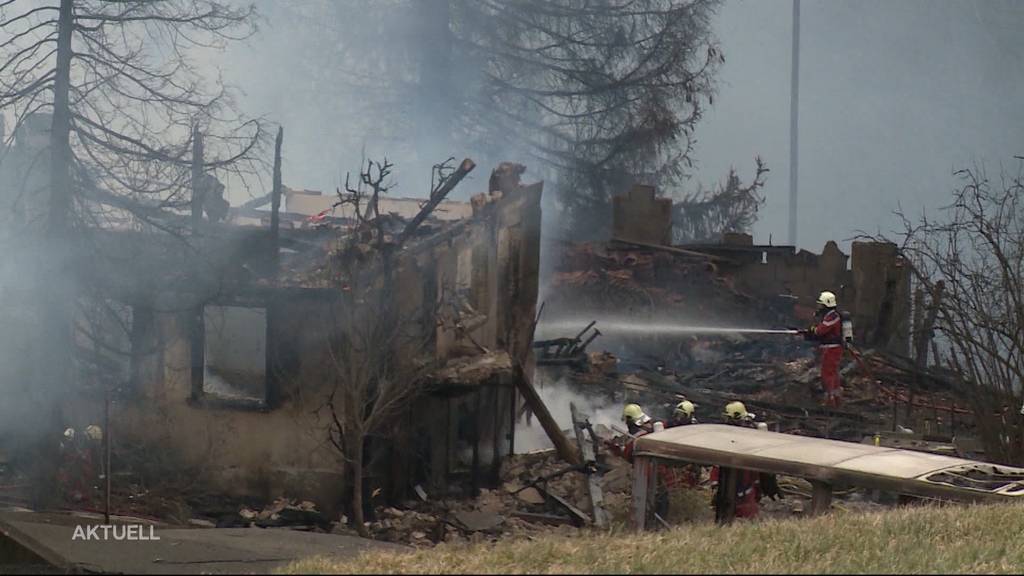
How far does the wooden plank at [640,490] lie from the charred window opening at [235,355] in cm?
828

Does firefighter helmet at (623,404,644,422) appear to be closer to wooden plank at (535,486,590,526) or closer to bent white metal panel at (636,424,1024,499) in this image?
wooden plank at (535,486,590,526)

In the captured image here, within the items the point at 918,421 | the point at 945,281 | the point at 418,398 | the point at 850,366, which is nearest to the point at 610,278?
the point at 850,366

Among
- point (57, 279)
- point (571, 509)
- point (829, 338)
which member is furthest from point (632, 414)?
point (57, 279)

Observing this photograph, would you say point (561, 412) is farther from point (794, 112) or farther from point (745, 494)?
point (794, 112)

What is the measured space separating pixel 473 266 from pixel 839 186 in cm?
1929

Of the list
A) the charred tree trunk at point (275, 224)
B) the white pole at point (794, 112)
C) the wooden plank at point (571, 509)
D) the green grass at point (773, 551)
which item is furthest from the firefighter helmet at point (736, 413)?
the white pole at point (794, 112)

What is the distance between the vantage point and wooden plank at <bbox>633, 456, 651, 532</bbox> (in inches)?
352

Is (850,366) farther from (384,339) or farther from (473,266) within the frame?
(384,339)

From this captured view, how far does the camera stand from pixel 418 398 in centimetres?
1709

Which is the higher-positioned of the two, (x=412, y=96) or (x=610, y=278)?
(x=412, y=96)

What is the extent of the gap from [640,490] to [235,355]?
8.67 metres

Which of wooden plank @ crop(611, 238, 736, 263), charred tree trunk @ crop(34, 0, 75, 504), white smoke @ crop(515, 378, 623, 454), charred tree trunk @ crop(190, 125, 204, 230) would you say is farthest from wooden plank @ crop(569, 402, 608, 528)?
wooden plank @ crop(611, 238, 736, 263)

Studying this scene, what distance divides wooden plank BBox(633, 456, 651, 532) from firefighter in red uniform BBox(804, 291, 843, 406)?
37.5ft

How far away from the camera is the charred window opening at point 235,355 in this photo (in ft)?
54.0
